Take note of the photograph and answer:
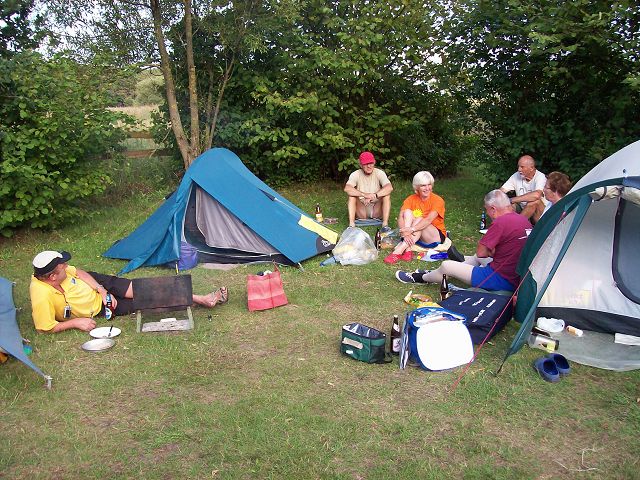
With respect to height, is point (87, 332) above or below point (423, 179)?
below

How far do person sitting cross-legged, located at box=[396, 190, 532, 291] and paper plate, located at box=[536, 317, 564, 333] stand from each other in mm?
490

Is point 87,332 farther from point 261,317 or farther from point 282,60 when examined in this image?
point 282,60

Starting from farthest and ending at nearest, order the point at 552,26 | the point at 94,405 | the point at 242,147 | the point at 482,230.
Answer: the point at 242,147 → the point at 482,230 → the point at 552,26 → the point at 94,405

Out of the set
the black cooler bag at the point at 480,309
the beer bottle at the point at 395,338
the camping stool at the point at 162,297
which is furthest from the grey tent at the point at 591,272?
the camping stool at the point at 162,297

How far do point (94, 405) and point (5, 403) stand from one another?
60 cm

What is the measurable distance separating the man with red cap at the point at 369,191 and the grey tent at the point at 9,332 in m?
4.23

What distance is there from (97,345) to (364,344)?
2.13 m

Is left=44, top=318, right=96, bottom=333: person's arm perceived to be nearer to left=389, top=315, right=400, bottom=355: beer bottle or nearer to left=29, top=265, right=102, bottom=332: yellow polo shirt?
left=29, top=265, right=102, bottom=332: yellow polo shirt

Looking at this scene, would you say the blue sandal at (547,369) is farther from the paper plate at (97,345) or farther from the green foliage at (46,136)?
the green foliage at (46,136)

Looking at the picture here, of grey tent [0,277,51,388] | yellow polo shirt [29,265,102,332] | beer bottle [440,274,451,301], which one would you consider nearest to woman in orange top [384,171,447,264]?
beer bottle [440,274,451,301]

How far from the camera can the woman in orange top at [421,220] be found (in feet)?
21.7

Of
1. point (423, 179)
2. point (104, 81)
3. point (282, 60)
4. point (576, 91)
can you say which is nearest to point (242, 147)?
point (282, 60)

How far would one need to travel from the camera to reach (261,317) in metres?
5.02

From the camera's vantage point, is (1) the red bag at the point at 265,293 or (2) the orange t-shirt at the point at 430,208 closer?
(1) the red bag at the point at 265,293
